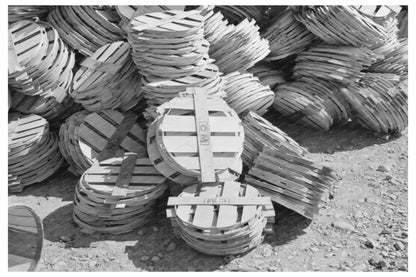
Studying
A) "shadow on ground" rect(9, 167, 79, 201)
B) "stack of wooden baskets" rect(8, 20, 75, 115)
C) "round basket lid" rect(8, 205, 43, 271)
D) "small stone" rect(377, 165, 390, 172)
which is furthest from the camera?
"small stone" rect(377, 165, 390, 172)

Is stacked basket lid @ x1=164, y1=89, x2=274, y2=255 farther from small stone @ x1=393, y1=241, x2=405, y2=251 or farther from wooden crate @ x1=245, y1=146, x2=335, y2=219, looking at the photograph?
small stone @ x1=393, y1=241, x2=405, y2=251

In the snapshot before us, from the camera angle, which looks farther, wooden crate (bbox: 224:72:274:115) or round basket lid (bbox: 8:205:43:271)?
wooden crate (bbox: 224:72:274:115)

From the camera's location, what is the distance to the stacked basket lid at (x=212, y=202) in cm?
533

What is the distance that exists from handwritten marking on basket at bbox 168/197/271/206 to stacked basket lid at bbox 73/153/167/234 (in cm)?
41

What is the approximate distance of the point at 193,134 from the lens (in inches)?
236

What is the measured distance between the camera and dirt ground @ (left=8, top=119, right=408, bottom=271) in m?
5.46

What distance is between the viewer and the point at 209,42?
6.79 meters

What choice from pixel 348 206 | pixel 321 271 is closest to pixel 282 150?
pixel 348 206

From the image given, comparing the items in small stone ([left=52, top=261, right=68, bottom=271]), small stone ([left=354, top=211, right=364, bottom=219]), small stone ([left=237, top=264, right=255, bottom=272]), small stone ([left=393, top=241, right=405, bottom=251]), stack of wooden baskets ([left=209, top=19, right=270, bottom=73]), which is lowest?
small stone ([left=52, top=261, right=68, bottom=271])

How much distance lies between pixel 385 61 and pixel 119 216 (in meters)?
4.17

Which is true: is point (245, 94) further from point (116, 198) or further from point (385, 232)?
point (385, 232)

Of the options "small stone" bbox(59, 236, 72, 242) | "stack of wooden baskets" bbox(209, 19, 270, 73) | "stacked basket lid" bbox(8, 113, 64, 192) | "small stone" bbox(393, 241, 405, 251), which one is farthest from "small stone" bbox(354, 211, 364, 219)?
"stacked basket lid" bbox(8, 113, 64, 192)

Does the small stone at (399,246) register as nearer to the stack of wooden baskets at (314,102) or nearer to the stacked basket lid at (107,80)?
the stack of wooden baskets at (314,102)

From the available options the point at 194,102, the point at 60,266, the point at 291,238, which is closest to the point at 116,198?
the point at 60,266
